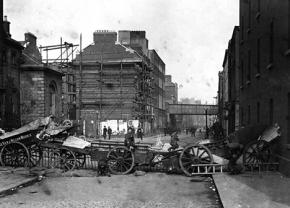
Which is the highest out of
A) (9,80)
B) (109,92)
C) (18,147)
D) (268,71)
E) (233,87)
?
(9,80)

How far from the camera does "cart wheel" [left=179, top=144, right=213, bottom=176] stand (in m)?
12.6

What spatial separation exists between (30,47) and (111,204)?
1317 inches

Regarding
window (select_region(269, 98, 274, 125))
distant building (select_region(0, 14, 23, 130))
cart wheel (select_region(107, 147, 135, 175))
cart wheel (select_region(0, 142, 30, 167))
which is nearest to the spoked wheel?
cart wheel (select_region(0, 142, 30, 167))

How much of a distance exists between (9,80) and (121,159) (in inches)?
767

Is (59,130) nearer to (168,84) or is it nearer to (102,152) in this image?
(102,152)

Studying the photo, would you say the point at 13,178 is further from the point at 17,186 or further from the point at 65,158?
the point at 65,158

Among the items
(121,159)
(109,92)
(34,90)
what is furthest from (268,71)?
(109,92)

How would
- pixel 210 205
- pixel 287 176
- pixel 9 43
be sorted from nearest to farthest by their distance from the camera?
pixel 210 205 < pixel 287 176 < pixel 9 43

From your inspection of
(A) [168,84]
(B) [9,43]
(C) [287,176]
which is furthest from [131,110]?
(A) [168,84]

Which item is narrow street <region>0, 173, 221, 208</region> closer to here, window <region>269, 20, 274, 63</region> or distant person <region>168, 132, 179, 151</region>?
distant person <region>168, 132, 179, 151</region>

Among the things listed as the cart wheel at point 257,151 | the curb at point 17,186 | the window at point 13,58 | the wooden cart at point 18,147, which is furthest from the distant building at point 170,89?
the curb at point 17,186

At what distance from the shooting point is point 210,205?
8547mm

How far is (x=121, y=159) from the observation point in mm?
13234

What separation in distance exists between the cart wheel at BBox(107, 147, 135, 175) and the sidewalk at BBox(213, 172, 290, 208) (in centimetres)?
284
